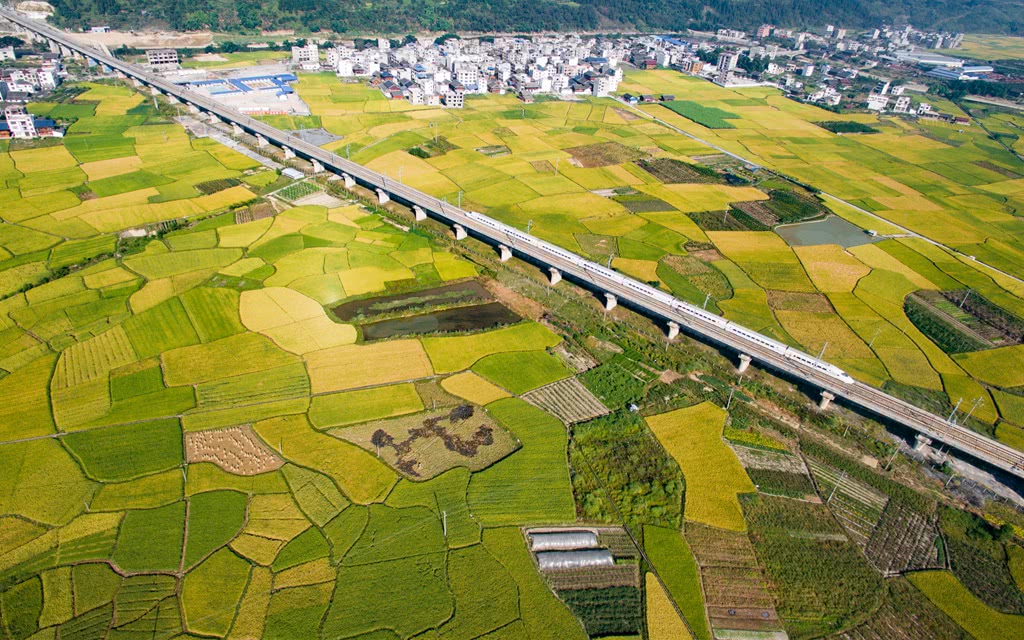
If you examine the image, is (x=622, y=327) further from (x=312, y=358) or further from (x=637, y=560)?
(x=312, y=358)

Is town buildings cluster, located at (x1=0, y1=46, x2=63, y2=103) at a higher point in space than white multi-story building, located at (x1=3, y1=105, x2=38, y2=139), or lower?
higher

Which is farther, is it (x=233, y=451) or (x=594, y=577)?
(x=233, y=451)

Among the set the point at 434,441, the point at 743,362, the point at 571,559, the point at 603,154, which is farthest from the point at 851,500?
the point at 603,154

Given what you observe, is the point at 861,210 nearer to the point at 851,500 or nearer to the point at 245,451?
the point at 851,500

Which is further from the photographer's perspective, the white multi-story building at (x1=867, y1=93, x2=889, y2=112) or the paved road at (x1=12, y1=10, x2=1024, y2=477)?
the white multi-story building at (x1=867, y1=93, x2=889, y2=112)

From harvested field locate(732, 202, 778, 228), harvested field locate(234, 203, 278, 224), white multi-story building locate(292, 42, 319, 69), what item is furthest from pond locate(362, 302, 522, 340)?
white multi-story building locate(292, 42, 319, 69)

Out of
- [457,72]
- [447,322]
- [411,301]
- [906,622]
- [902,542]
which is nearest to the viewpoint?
[906,622]

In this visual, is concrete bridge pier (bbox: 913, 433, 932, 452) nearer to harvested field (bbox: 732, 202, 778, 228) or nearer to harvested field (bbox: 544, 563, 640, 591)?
harvested field (bbox: 544, 563, 640, 591)
